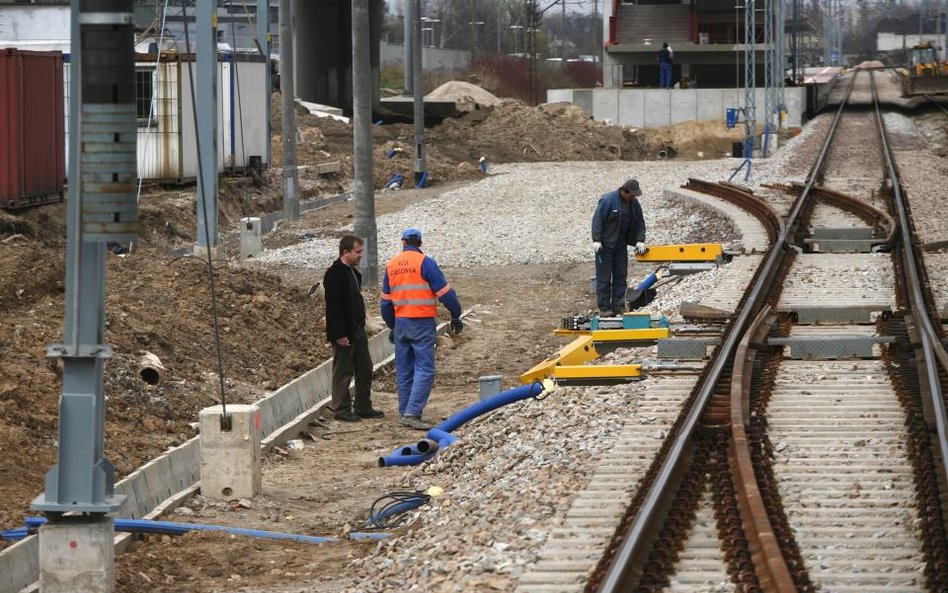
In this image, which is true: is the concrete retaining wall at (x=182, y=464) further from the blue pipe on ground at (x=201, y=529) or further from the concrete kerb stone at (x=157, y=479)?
the blue pipe on ground at (x=201, y=529)

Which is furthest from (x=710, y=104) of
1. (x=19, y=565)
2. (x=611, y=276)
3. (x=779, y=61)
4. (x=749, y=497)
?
(x=19, y=565)

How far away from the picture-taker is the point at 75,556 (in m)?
7.73

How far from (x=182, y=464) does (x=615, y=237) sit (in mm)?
7727

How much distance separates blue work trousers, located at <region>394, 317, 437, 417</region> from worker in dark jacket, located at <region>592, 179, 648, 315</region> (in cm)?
448

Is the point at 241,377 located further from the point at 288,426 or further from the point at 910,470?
the point at 910,470

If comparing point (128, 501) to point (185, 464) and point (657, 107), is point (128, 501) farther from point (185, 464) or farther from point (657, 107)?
point (657, 107)

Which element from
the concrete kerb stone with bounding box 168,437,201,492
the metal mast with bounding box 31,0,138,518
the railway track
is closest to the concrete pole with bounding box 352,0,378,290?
the railway track

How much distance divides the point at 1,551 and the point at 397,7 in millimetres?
119925

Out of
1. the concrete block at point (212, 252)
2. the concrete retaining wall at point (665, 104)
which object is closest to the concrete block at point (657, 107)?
the concrete retaining wall at point (665, 104)

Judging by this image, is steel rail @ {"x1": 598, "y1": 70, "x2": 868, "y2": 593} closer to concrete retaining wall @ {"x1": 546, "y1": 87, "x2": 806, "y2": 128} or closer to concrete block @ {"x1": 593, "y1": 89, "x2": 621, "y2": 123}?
Answer: concrete retaining wall @ {"x1": 546, "y1": 87, "x2": 806, "y2": 128}

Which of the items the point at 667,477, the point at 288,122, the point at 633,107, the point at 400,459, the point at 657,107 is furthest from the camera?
the point at 633,107

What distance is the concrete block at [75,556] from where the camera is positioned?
25.3 ft

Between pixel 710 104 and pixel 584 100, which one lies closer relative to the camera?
pixel 710 104

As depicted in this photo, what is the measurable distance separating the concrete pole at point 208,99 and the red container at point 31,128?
8.13ft
